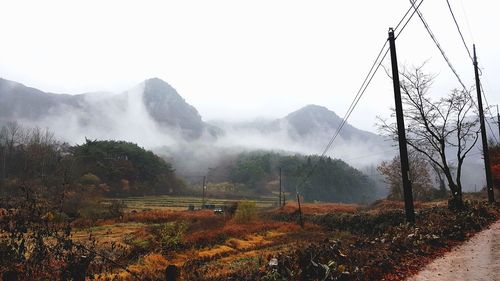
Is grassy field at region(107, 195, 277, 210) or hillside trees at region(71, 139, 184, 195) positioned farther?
hillside trees at region(71, 139, 184, 195)

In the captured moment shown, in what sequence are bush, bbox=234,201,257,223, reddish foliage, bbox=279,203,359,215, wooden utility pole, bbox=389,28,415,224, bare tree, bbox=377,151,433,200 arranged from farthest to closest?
bare tree, bbox=377,151,433,200, reddish foliage, bbox=279,203,359,215, bush, bbox=234,201,257,223, wooden utility pole, bbox=389,28,415,224

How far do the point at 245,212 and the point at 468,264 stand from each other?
3637 cm

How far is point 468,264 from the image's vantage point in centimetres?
978

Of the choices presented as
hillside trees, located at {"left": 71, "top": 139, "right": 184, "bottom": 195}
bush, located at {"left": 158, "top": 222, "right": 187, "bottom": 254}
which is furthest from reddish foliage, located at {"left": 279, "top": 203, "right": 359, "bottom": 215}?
hillside trees, located at {"left": 71, "top": 139, "right": 184, "bottom": 195}

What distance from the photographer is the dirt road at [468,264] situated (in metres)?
8.62

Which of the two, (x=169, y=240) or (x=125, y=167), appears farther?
(x=125, y=167)

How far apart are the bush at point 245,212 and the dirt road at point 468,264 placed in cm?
3287

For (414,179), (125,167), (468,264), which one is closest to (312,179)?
(414,179)

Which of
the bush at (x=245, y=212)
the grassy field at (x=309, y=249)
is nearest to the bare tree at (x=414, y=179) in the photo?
the grassy field at (x=309, y=249)

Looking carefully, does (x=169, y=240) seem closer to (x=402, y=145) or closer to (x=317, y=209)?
(x=402, y=145)

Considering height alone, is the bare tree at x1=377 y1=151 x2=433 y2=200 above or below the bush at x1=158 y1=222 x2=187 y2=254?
above

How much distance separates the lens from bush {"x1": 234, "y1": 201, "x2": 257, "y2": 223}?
44.3 meters

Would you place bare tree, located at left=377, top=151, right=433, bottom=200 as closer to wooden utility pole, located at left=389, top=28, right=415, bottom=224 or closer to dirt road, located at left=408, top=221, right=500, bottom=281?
wooden utility pole, located at left=389, top=28, right=415, bottom=224

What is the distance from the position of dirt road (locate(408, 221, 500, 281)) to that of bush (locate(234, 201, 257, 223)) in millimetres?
32871
